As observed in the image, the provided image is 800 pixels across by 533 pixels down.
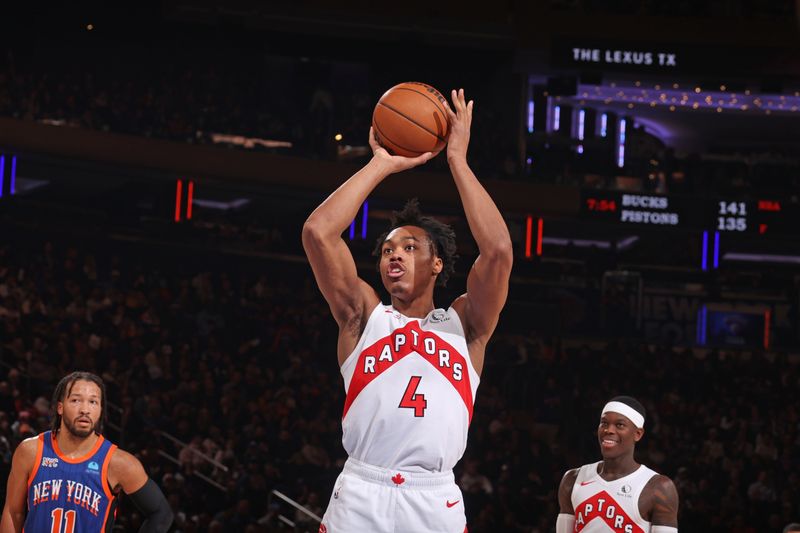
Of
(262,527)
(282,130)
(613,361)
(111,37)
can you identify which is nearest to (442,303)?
(613,361)

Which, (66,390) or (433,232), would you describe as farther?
(66,390)

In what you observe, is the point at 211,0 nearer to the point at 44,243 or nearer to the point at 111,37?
the point at 111,37

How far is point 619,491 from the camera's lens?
21.1ft

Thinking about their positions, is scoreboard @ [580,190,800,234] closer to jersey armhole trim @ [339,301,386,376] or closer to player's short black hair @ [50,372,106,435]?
player's short black hair @ [50,372,106,435]

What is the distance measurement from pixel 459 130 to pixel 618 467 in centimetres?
304

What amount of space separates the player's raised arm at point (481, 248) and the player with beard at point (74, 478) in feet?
6.08

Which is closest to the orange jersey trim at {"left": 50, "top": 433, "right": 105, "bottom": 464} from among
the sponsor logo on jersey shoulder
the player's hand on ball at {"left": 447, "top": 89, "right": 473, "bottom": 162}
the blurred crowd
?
the player's hand on ball at {"left": 447, "top": 89, "right": 473, "bottom": 162}

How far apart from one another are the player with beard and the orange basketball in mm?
1905

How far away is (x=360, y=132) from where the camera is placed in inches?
851

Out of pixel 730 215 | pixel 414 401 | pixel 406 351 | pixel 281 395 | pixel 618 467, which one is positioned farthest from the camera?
pixel 730 215

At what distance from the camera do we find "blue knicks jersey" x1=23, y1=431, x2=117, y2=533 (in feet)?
16.2

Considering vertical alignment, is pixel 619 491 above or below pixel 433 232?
below

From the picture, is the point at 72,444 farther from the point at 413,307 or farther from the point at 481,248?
the point at 481,248

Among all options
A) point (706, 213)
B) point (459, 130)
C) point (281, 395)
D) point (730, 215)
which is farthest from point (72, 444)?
point (730, 215)
